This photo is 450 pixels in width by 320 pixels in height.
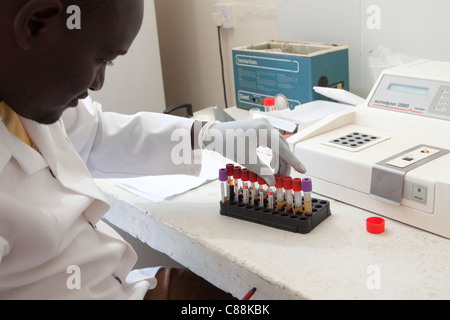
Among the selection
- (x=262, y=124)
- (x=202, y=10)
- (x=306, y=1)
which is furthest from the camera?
(x=202, y=10)

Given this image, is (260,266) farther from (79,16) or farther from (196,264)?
(79,16)

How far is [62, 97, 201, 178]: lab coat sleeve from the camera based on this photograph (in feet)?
3.78

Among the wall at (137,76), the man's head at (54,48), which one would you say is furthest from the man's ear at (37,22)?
the wall at (137,76)

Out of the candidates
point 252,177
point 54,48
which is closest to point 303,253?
point 252,177

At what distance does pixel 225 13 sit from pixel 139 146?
1120mm

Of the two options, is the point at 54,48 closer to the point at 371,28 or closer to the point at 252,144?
the point at 252,144

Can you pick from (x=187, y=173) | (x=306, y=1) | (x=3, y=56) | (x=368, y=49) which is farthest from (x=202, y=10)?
(x=3, y=56)

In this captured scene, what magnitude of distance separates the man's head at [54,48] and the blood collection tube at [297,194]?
40 cm

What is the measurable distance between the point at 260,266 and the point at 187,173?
0.37 meters

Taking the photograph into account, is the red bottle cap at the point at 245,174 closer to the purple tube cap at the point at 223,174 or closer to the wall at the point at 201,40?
the purple tube cap at the point at 223,174

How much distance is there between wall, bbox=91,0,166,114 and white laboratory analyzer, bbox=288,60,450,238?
3.58ft

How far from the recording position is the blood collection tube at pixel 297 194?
3.20 ft

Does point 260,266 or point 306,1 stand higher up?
point 306,1

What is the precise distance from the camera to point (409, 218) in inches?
37.0
